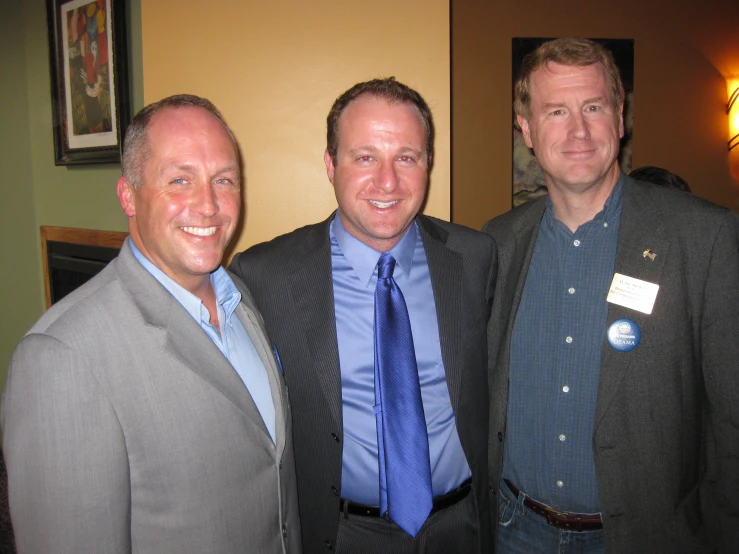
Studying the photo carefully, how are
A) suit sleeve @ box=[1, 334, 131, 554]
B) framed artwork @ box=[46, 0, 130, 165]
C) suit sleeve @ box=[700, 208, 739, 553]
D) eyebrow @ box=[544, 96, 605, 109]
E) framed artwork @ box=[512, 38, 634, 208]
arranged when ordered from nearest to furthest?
suit sleeve @ box=[1, 334, 131, 554] < suit sleeve @ box=[700, 208, 739, 553] < eyebrow @ box=[544, 96, 605, 109] < framed artwork @ box=[46, 0, 130, 165] < framed artwork @ box=[512, 38, 634, 208]

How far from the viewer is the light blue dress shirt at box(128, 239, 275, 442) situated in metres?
1.38

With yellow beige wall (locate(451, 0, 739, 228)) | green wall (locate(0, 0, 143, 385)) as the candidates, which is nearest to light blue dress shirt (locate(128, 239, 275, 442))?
green wall (locate(0, 0, 143, 385))

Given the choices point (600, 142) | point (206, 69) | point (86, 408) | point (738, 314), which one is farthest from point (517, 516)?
point (206, 69)

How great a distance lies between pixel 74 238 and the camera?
3125mm

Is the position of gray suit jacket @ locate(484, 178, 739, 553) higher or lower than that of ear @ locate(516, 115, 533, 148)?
lower

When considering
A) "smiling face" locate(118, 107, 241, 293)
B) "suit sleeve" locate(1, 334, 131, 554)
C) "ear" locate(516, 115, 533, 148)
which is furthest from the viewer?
"ear" locate(516, 115, 533, 148)

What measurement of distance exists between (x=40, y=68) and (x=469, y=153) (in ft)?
11.6

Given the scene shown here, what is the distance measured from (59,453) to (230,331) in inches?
22.5

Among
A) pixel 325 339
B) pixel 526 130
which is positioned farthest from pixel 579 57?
pixel 325 339

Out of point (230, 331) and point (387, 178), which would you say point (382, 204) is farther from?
point (230, 331)

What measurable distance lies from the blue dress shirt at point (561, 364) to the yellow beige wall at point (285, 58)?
90cm

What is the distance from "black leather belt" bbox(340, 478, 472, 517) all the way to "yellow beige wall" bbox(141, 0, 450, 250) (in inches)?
59.0

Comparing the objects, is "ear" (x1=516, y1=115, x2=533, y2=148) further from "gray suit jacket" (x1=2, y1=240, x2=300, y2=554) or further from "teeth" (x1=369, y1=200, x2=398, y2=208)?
"gray suit jacket" (x1=2, y1=240, x2=300, y2=554)

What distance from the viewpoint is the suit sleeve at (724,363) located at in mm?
1549
